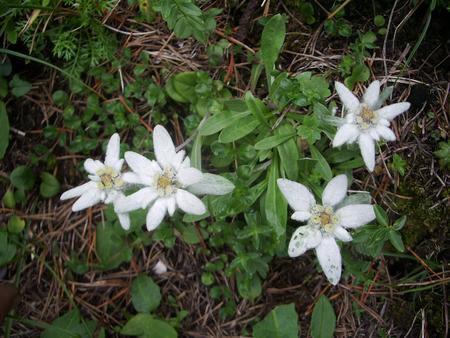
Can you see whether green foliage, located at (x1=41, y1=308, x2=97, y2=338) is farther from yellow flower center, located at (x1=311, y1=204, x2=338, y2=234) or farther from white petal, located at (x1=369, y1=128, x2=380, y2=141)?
white petal, located at (x1=369, y1=128, x2=380, y2=141)

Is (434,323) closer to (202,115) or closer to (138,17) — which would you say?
(202,115)

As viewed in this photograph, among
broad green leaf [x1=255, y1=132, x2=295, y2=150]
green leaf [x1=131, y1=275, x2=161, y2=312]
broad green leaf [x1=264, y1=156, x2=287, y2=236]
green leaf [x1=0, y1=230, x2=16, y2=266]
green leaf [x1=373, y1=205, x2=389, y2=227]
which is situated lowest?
green leaf [x1=131, y1=275, x2=161, y2=312]

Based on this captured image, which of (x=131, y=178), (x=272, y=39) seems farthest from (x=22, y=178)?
(x=272, y=39)

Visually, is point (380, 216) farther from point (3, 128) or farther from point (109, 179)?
point (3, 128)

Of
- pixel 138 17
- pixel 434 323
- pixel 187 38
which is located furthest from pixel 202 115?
pixel 434 323

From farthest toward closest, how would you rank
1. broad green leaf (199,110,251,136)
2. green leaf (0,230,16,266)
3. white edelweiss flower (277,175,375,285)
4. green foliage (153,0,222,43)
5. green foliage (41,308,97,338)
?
green leaf (0,230,16,266) < green foliage (41,308,97,338) < broad green leaf (199,110,251,136) < green foliage (153,0,222,43) < white edelweiss flower (277,175,375,285)

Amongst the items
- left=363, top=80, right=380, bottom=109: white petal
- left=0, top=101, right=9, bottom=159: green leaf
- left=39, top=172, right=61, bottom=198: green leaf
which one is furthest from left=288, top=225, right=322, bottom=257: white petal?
left=0, top=101, right=9, bottom=159: green leaf
